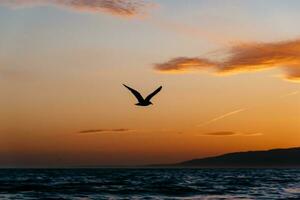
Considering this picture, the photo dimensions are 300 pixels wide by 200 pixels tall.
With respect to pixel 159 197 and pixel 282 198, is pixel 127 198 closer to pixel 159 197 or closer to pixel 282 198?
pixel 159 197

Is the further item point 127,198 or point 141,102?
point 127,198

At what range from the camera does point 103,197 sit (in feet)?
135

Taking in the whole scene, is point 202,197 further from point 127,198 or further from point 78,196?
point 78,196

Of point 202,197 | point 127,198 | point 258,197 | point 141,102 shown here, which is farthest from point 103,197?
point 141,102

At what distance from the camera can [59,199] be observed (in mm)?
39656

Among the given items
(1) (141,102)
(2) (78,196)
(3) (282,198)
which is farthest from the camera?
(2) (78,196)

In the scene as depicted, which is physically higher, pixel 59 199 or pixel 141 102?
pixel 141 102

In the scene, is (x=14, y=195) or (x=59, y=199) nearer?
(x=59, y=199)

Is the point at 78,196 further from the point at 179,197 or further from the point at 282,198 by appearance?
the point at 282,198

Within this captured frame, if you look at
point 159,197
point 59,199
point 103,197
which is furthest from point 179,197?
point 59,199

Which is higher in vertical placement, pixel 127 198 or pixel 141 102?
pixel 141 102

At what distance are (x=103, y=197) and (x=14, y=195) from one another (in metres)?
7.31

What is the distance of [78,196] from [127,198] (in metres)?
4.10

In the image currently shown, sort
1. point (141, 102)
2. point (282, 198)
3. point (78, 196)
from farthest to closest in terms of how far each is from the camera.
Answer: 1. point (78, 196)
2. point (282, 198)
3. point (141, 102)
